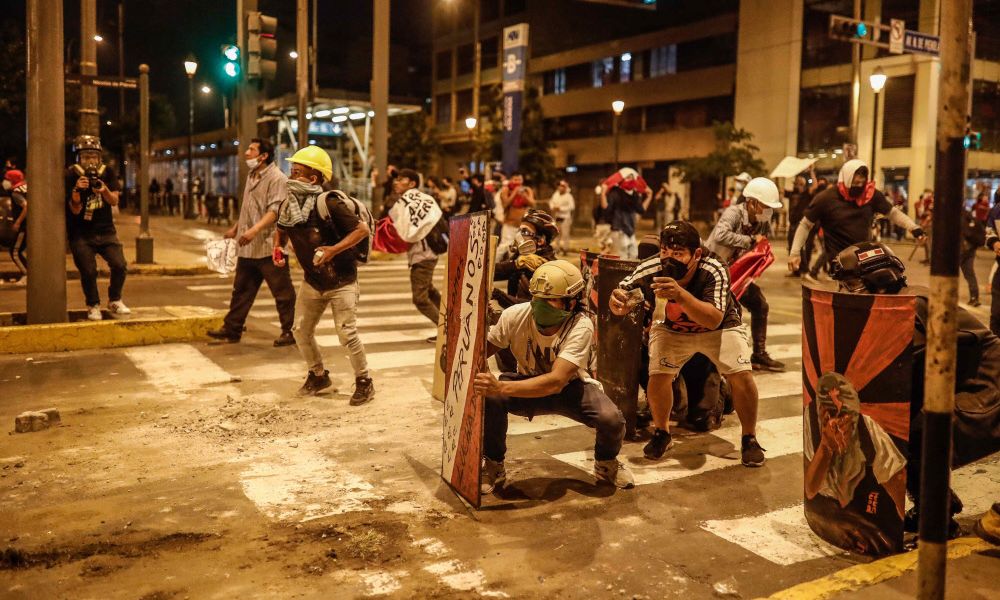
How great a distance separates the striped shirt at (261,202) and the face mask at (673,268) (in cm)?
469

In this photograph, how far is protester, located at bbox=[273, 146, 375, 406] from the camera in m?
7.15

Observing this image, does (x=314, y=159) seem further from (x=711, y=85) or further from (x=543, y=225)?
(x=711, y=85)

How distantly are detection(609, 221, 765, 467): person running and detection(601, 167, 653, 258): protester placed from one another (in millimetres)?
9683

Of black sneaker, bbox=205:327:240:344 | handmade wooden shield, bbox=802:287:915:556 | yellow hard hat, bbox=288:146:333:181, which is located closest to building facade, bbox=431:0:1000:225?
black sneaker, bbox=205:327:240:344

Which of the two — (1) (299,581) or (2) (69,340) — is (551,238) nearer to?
(1) (299,581)

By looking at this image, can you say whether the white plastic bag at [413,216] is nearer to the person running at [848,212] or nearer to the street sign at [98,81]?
the person running at [848,212]

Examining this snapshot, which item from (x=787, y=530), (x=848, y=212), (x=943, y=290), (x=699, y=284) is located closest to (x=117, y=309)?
(x=699, y=284)

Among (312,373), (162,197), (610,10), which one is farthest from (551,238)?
(610,10)

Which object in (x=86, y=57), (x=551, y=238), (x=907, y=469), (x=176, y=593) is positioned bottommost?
(x=176, y=593)

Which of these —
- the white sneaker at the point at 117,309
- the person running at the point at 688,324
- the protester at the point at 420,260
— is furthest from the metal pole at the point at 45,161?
the person running at the point at 688,324

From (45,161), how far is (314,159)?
146 inches

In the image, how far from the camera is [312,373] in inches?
294

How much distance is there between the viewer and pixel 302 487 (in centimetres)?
516

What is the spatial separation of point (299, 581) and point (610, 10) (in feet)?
221
